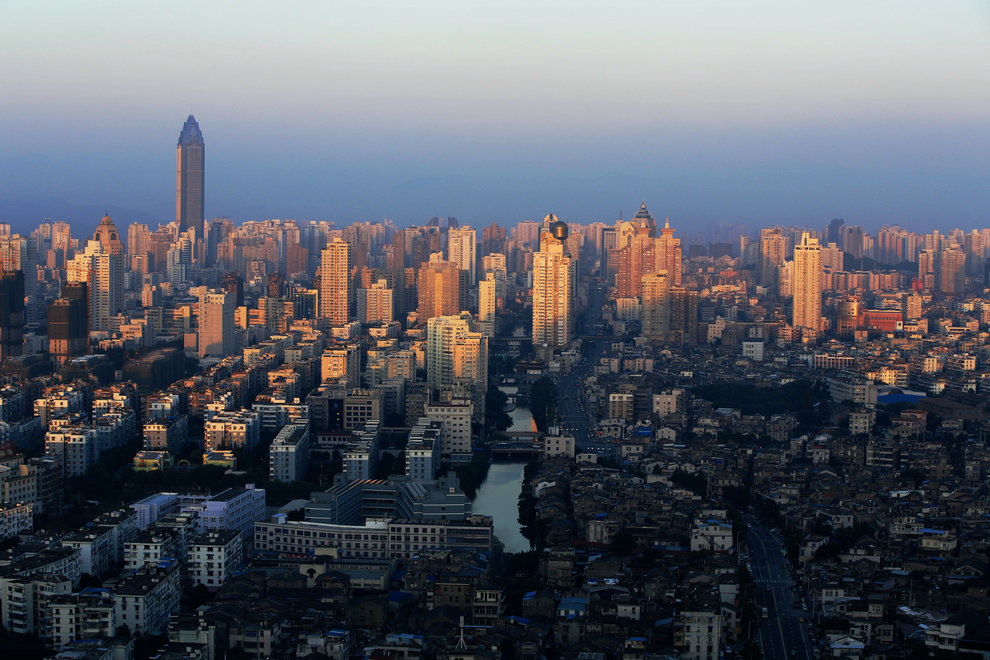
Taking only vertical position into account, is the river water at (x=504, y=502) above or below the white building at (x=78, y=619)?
below

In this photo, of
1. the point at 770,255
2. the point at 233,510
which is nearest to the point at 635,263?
→ the point at 770,255

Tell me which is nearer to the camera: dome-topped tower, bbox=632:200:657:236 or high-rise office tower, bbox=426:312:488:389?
high-rise office tower, bbox=426:312:488:389

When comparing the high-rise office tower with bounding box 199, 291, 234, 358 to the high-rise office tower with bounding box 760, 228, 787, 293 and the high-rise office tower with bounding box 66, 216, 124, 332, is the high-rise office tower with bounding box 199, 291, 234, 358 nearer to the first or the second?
the high-rise office tower with bounding box 66, 216, 124, 332

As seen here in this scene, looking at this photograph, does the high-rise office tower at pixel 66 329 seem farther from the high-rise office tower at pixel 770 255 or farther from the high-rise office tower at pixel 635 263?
the high-rise office tower at pixel 770 255

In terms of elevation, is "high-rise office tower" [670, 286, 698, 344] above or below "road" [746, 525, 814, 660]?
above

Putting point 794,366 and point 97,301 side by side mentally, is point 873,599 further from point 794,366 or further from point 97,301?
point 97,301

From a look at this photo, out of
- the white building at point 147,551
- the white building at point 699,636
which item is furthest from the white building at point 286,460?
the white building at point 699,636

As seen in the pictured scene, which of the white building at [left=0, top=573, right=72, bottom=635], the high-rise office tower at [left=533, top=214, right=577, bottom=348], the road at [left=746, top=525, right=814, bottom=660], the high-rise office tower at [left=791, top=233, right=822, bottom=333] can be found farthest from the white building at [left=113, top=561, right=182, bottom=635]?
the high-rise office tower at [left=791, top=233, right=822, bottom=333]

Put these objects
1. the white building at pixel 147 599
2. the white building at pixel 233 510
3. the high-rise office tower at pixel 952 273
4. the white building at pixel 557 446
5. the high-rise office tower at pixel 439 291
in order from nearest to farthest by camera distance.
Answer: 1. the white building at pixel 147 599
2. the white building at pixel 233 510
3. the white building at pixel 557 446
4. the high-rise office tower at pixel 439 291
5. the high-rise office tower at pixel 952 273

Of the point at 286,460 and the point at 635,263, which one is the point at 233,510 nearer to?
the point at 286,460
